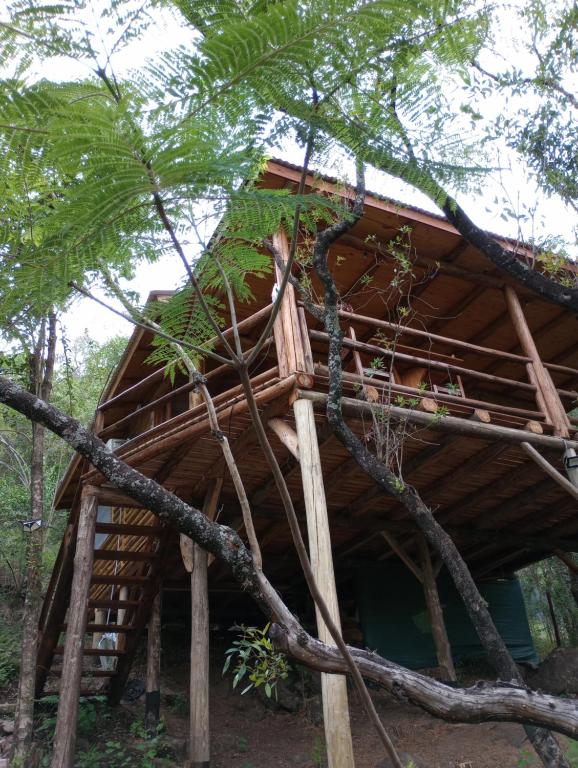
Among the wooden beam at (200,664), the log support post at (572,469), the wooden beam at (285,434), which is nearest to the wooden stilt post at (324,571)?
the wooden beam at (285,434)

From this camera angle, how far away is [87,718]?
22.9 feet

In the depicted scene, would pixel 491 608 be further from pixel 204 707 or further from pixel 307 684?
pixel 204 707

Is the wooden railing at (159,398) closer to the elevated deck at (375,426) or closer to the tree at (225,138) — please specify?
the elevated deck at (375,426)

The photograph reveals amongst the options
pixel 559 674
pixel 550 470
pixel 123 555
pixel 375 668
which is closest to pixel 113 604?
pixel 123 555

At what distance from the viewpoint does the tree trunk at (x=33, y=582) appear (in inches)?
235

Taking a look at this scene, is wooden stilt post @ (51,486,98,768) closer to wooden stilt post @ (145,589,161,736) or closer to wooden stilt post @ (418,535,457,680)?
wooden stilt post @ (145,589,161,736)

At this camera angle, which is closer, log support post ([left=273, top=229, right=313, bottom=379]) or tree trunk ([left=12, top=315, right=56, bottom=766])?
log support post ([left=273, top=229, right=313, bottom=379])

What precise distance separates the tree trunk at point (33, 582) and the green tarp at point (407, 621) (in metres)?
4.98

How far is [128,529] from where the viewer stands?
6.53m

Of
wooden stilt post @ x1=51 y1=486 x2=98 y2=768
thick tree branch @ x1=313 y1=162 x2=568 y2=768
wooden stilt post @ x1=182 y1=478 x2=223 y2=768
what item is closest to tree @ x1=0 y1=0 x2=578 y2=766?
thick tree branch @ x1=313 y1=162 x2=568 y2=768

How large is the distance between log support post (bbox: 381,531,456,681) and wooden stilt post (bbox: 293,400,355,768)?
13.1 ft

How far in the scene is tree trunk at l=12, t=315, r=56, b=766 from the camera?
5.96 metres

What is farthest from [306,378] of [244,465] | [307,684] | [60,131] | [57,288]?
[307,684]

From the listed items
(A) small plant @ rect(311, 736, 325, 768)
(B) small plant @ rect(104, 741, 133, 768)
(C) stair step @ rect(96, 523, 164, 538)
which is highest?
(C) stair step @ rect(96, 523, 164, 538)
